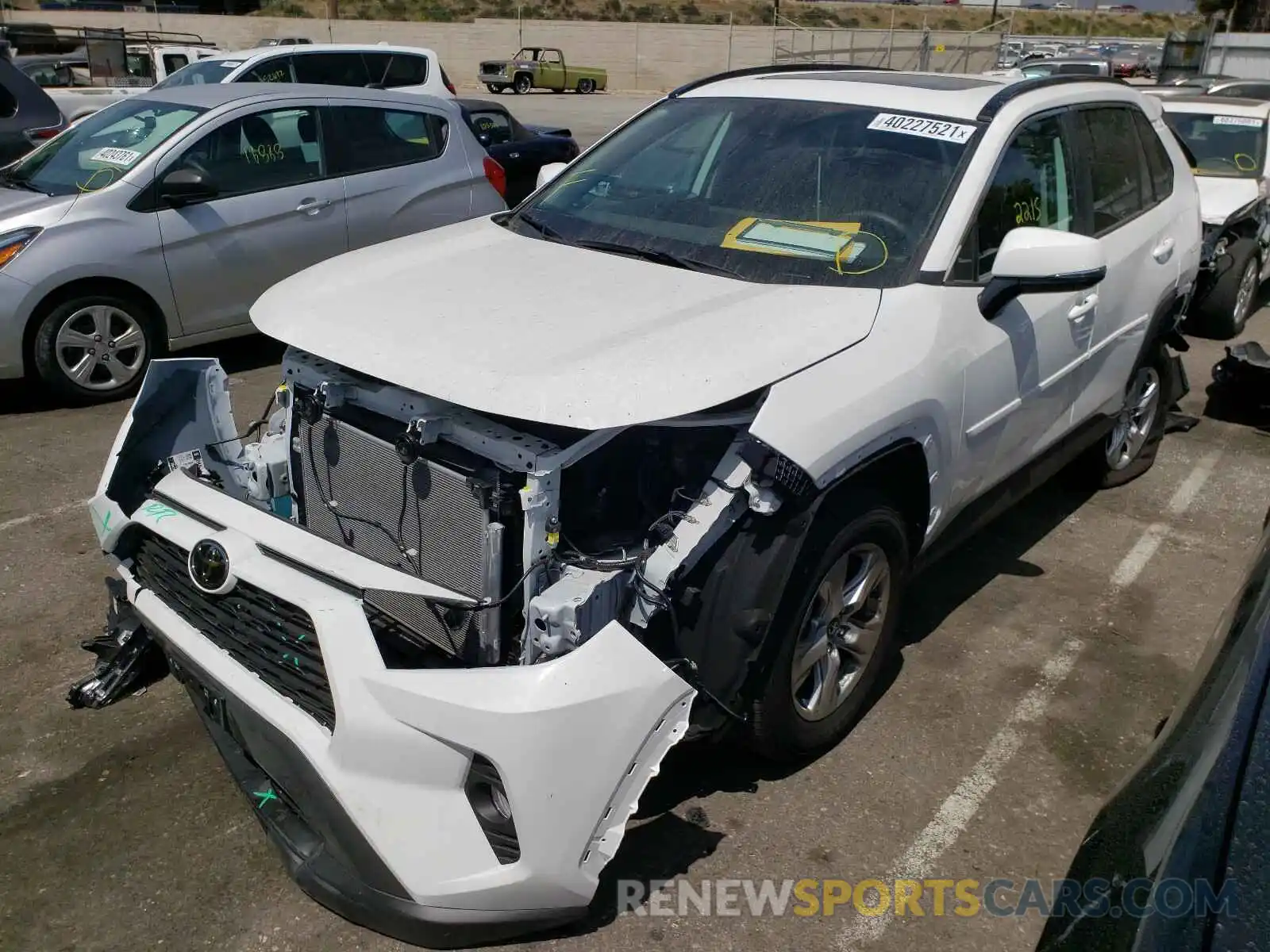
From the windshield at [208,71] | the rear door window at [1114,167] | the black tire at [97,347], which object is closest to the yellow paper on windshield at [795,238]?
the rear door window at [1114,167]

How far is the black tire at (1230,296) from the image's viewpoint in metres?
7.93

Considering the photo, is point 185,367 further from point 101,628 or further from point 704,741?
point 704,741

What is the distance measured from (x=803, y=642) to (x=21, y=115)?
28.7ft

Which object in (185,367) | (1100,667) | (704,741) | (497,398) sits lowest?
(1100,667)

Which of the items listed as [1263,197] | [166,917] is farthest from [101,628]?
[1263,197]

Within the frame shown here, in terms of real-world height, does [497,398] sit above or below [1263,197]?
above

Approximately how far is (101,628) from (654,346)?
2432 mm

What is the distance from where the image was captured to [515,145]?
10.7 metres

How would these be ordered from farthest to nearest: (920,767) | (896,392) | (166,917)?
(920,767) < (896,392) < (166,917)

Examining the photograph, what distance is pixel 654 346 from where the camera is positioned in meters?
2.63

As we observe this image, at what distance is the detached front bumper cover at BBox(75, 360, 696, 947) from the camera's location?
7.27 feet

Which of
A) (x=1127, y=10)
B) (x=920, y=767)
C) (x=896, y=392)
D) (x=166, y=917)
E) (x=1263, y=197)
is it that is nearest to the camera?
(x=166, y=917)

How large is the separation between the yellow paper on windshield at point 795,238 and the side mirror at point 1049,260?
0.47 meters

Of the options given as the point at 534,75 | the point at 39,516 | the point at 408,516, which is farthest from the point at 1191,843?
the point at 534,75
